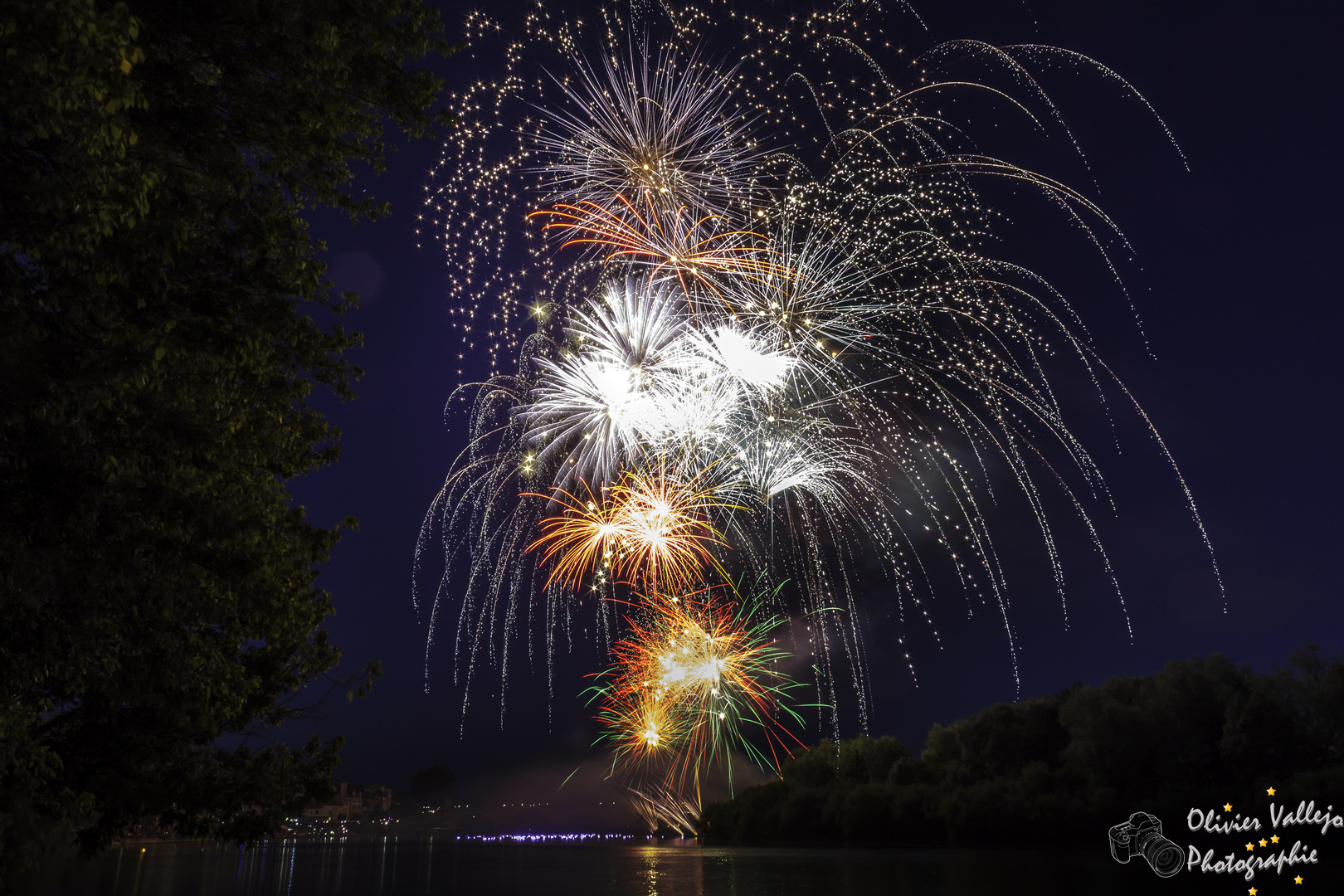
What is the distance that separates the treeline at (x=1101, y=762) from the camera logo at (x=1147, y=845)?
278cm

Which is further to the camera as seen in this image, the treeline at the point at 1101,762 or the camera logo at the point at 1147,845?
the treeline at the point at 1101,762

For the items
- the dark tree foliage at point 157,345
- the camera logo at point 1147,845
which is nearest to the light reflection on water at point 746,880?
the camera logo at point 1147,845

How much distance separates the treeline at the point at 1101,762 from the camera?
177 feet

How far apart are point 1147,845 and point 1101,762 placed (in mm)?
11086

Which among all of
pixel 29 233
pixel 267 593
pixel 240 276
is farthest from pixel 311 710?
pixel 29 233

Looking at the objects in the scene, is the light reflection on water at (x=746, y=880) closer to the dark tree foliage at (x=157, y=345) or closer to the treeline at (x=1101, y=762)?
the treeline at (x=1101, y=762)


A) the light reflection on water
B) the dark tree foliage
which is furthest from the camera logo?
the dark tree foliage

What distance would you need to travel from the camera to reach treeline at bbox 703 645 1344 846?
5384cm

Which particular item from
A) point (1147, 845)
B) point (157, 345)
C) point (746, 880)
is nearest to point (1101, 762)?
point (1147, 845)

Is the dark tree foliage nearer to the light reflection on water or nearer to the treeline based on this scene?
the light reflection on water

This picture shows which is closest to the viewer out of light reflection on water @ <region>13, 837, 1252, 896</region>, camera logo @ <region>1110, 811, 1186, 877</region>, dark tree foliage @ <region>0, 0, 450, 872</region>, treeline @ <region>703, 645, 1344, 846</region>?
dark tree foliage @ <region>0, 0, 450, 872</region>

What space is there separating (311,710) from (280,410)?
603 cm

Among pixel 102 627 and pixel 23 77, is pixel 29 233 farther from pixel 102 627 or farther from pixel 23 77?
pixel 102 627

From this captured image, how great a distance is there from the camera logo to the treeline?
9.13 ft
